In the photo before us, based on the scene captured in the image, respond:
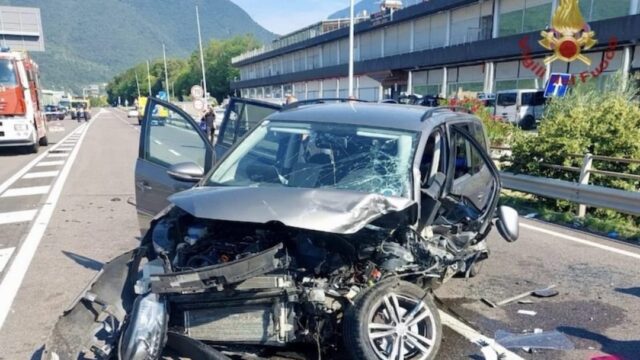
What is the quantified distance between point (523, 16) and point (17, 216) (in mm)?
33418

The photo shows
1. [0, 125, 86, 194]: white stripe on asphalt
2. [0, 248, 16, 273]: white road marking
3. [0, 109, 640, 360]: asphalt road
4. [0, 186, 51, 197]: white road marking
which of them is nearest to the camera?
[0, 109, 640, 360]: asphalt road

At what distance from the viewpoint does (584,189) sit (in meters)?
7.60

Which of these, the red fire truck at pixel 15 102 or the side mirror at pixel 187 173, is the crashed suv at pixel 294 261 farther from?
the red fire truck at pixel 15 102

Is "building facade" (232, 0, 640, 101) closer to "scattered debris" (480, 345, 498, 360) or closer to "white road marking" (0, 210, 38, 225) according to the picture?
"scattered debris" (480, 345, 498, 360)

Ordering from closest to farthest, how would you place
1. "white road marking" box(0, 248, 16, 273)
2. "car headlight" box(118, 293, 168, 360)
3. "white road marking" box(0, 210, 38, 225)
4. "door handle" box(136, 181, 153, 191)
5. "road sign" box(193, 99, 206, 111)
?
1. "car headlight" box(118, 293, 168, 360)
2. "door handle" box(136, 181, 153, 191)
3. "white road marking" box(0, 248, 16, 273)
4. "white road marking" box(0, 210, 38, 225)
5. "road sign" box(193, 99, 206, 111)

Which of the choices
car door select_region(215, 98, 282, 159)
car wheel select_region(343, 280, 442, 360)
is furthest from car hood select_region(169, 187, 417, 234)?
car door select_region(215, 98, 282, 159)

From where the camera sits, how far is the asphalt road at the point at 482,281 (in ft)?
12.8

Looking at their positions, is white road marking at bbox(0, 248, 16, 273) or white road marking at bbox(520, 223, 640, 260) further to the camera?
white road marking at bbox(520, 223, 640, 260)

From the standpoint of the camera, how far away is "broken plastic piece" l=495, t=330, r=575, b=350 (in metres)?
3.79

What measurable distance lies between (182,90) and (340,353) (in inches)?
5110

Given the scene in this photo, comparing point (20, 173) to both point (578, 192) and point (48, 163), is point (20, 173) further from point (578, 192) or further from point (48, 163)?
point (578, 192)

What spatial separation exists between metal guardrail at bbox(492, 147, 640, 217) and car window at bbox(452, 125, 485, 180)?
275 cm

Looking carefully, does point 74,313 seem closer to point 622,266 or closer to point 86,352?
point 86,352

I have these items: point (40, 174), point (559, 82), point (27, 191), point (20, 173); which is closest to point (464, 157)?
point (27, 191)
